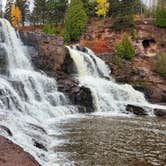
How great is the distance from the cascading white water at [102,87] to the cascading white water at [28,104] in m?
3.83

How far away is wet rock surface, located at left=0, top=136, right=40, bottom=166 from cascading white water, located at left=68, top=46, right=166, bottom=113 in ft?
68.6

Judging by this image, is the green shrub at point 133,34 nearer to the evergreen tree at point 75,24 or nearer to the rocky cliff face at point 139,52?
the rocky cliff face at point 139,52

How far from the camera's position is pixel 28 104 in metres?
34.8

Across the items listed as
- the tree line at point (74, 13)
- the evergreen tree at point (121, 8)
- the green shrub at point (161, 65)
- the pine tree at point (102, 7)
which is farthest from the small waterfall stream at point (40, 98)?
the evergreen tree at point (121, 8)

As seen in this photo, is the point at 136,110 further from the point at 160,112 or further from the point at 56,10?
the point at 56,10

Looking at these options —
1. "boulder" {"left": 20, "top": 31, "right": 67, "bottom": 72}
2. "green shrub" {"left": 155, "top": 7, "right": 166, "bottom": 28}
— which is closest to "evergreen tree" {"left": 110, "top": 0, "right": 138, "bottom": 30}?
"green shrub" {"left": 155, "top": 7, "right": 166, "bottom": 28}

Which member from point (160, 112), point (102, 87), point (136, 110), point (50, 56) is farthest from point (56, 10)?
point (160, 112)

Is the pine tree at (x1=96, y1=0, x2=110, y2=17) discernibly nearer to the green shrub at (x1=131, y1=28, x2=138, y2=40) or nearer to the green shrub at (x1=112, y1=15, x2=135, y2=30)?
the green shrub at (x1=112, y1=15, x2=135, y2=30)

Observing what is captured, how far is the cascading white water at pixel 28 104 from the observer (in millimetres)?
21859

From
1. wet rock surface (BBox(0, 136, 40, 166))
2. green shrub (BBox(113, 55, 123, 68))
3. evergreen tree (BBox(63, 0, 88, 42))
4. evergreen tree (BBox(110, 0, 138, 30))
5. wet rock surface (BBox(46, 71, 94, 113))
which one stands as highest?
evergreen tree (BBox(110, 0, 138, 30))

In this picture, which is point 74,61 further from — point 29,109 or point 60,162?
point 60,162

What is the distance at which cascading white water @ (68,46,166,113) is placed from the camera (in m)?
40.8

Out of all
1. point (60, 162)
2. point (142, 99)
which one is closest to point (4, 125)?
point (60, 162)

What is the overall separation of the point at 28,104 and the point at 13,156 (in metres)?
17.2
